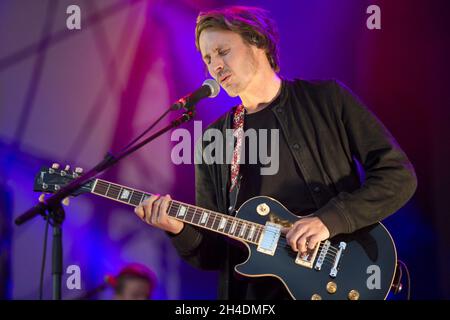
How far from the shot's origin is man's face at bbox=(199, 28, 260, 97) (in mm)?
3459

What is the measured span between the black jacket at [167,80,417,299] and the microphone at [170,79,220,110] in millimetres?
573

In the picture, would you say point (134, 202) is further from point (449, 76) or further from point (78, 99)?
point (449, 76)

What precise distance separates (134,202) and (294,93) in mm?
1148

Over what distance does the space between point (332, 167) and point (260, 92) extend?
0.65m

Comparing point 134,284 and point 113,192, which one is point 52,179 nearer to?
point 113,192

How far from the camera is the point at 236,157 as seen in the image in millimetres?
3498

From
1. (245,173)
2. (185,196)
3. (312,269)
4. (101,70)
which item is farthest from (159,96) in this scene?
(312,269)

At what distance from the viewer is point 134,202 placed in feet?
10.6

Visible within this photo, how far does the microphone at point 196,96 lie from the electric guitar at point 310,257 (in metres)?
0.64

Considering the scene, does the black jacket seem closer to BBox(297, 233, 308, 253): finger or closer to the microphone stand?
BBox(297, 233, 308, 253): finger

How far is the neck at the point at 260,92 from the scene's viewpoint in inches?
138

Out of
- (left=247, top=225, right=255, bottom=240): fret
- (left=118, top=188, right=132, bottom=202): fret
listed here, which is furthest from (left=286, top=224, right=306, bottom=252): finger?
(left=118, top=188, right=132, bottom=202): fret

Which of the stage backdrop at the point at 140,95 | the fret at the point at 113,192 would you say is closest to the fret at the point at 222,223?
Answer: the fret at the point at 113,192

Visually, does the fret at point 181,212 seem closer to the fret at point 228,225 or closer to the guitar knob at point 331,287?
the fret at point 228,225
